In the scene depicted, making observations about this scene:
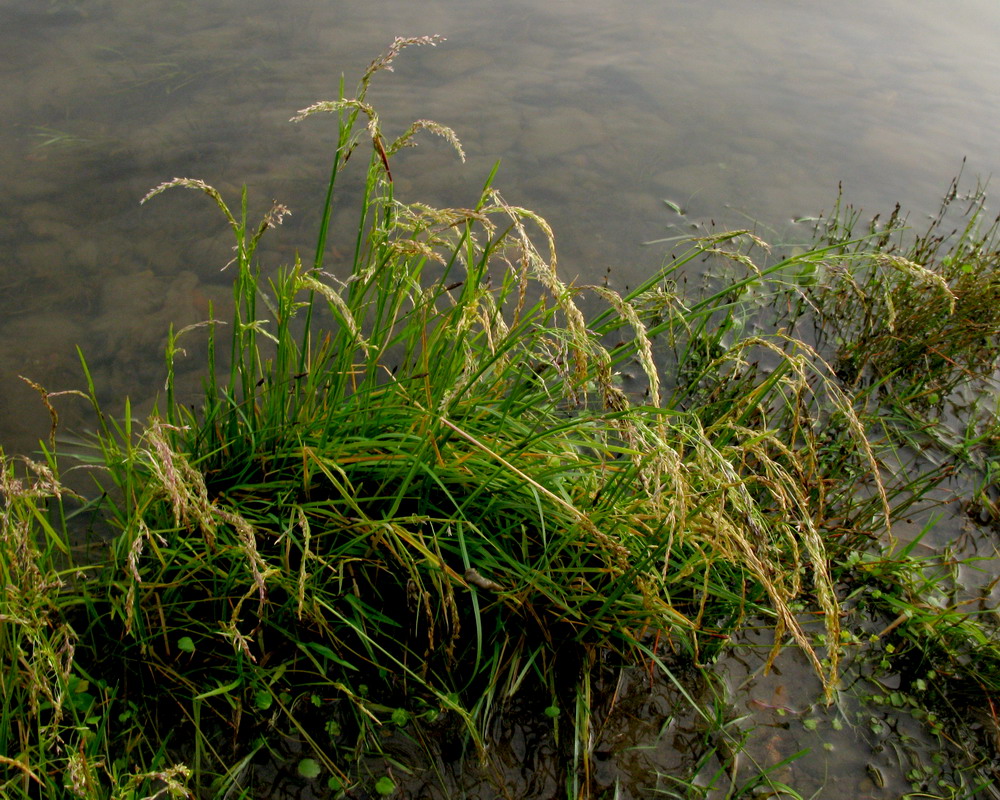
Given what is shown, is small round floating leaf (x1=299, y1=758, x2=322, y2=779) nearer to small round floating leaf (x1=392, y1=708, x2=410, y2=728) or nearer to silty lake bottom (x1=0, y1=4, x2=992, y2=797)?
small round floating leaf (x1=392, y1=708, x2=410, y2=728)

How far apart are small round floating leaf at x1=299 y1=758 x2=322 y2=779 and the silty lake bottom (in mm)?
554

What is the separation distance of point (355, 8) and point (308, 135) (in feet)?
7.02

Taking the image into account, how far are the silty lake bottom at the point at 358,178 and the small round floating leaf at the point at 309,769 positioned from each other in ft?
1.82

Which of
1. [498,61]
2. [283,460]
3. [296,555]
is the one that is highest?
[498,61]

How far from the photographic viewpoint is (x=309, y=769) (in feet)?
7.17

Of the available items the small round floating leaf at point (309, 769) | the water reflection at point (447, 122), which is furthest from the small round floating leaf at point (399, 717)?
the water reflection at point (447, 122)

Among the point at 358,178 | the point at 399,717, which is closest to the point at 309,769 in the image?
the point at 399,717

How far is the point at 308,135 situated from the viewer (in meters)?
5.26

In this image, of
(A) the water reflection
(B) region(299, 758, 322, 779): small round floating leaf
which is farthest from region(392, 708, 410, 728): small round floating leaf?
(A) the water reflection

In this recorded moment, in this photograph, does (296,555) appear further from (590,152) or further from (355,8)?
(355,8)

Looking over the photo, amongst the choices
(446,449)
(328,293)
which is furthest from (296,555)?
(328,293)

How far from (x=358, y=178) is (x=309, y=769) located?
3808 mm

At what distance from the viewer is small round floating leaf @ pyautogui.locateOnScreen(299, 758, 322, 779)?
7.16ft

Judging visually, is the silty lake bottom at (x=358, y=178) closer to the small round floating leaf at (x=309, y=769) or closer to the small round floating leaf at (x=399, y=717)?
the small round floating leaf at (x=399, y=717)
